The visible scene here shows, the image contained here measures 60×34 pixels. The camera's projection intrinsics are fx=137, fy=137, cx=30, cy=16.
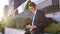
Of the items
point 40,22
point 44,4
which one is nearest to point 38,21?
point 40,22

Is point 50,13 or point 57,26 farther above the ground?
point 50,13

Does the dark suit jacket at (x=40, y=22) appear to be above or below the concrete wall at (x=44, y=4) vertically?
below

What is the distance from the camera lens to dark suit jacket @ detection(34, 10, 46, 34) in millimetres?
1453

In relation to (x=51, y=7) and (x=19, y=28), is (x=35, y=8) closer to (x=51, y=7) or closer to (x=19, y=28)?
(x=51, y=7)

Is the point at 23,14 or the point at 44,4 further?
the point at 23,14

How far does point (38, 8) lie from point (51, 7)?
153 millimetres

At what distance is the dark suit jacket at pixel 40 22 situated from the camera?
4.77 feet

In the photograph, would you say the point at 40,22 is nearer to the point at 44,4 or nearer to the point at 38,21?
the point at 38,21

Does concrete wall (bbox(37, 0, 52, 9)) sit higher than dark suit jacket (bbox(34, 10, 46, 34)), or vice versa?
concrete wall (bbox(37, 0, 52, 9))

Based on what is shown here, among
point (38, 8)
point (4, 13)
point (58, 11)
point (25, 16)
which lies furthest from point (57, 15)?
point (4, 13)

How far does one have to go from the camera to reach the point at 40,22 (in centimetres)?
147

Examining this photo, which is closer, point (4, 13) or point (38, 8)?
point (38, 8)

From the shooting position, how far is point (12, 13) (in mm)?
1704

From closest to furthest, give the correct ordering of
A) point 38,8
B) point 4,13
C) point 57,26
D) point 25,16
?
1. point 57,26
2. point 38,8
3. point 25,16
4. point 4,13
